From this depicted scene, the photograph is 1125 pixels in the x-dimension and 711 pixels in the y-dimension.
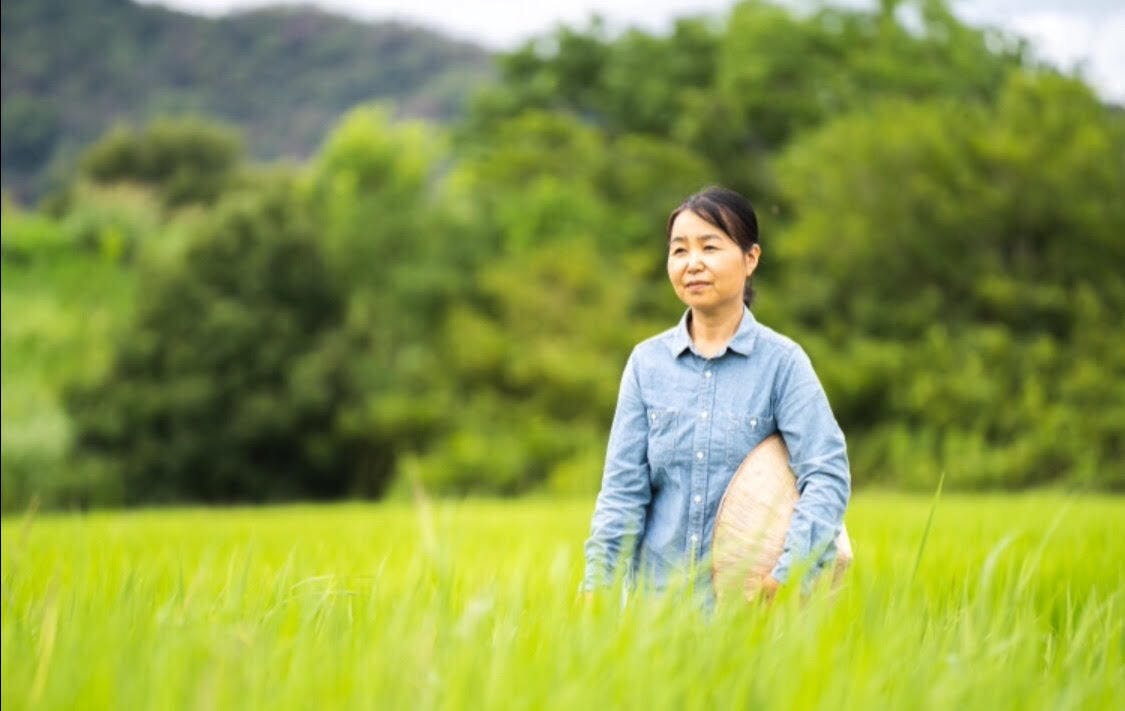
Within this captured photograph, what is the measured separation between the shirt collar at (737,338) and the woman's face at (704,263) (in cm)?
6

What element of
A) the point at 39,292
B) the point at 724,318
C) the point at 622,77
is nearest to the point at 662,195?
the point at 622,77

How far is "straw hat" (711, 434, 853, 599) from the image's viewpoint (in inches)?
108

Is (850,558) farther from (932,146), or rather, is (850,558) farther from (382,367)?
(382,367)

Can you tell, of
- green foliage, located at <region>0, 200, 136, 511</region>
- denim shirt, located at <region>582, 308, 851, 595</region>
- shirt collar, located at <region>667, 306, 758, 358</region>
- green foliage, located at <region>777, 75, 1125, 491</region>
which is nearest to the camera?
denim shirt, located at <region>582, 308, 851, 595</region>

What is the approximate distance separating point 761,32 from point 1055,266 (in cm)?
1068

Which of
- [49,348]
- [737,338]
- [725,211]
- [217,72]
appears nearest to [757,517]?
[737,338]

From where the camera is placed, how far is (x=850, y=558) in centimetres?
277

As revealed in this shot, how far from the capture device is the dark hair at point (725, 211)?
291cm

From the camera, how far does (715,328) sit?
301 centimetres

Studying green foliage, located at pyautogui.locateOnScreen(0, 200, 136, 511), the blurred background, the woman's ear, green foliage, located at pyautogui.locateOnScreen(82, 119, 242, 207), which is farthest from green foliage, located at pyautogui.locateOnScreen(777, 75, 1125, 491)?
green foliage, located at pyautogui.locateOnScreen(82, 119, 242, 207)

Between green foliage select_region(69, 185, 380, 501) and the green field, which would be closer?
the green field

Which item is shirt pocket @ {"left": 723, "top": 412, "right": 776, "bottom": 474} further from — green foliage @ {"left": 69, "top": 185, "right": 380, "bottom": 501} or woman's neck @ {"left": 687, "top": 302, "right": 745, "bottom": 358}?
green foliage @ {"left": 69, "top": 185, "right": 380, "bottom": 501}

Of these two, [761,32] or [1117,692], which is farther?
[761,32]

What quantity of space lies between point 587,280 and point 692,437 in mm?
22932
